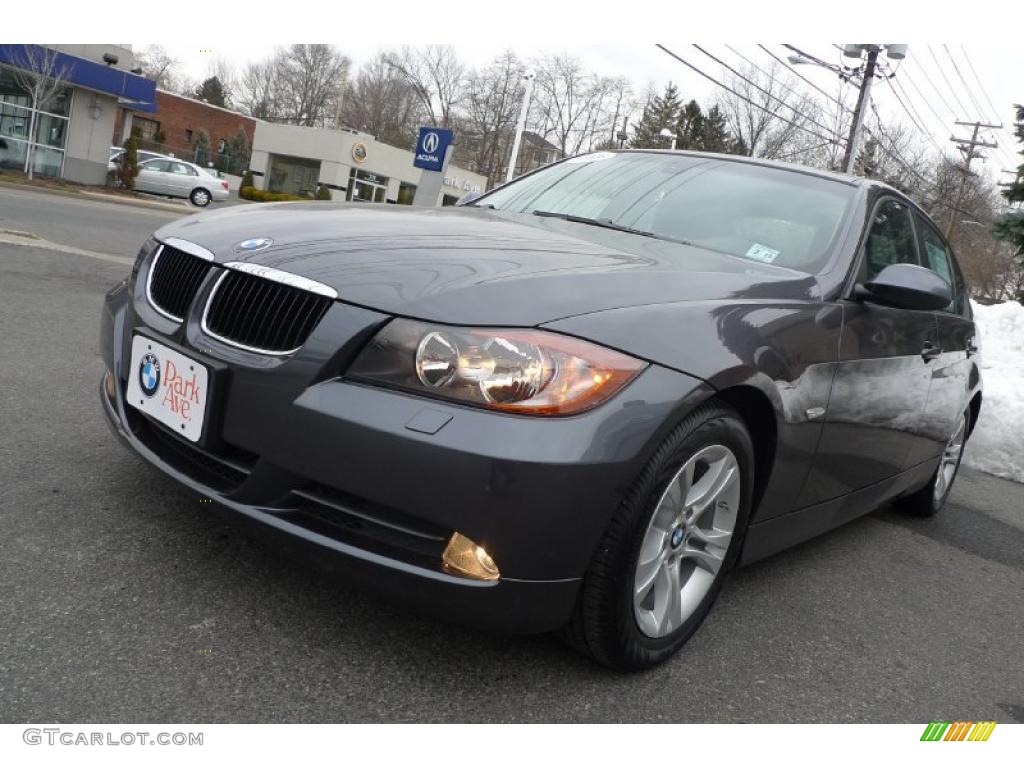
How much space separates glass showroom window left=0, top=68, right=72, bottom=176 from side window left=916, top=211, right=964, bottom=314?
2474 cm

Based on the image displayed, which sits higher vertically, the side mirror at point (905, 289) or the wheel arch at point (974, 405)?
the side mirror at point (905, 289)

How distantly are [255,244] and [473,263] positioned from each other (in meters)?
0.61

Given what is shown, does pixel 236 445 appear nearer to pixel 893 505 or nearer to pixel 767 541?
pixel 767 541

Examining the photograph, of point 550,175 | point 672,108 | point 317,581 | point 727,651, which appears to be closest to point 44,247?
point 550,175

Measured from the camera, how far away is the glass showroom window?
23781 millimetres

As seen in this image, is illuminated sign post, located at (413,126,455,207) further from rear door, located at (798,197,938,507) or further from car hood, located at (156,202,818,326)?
car hood, located at (156,202,818,326)

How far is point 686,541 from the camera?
2.48m

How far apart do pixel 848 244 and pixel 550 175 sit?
4.56ft

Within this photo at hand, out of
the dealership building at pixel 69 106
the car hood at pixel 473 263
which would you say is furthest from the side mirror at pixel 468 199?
the dealership building at pixel 69 106

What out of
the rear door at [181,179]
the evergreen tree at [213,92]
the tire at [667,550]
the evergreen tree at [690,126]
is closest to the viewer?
the tire at [667,550]

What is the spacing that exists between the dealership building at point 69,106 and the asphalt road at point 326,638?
75.9 ft

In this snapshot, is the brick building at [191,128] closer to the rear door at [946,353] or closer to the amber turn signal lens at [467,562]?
the rear door at [946,353]

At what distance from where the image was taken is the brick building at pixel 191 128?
162 ft

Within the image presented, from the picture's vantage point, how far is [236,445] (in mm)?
2170
